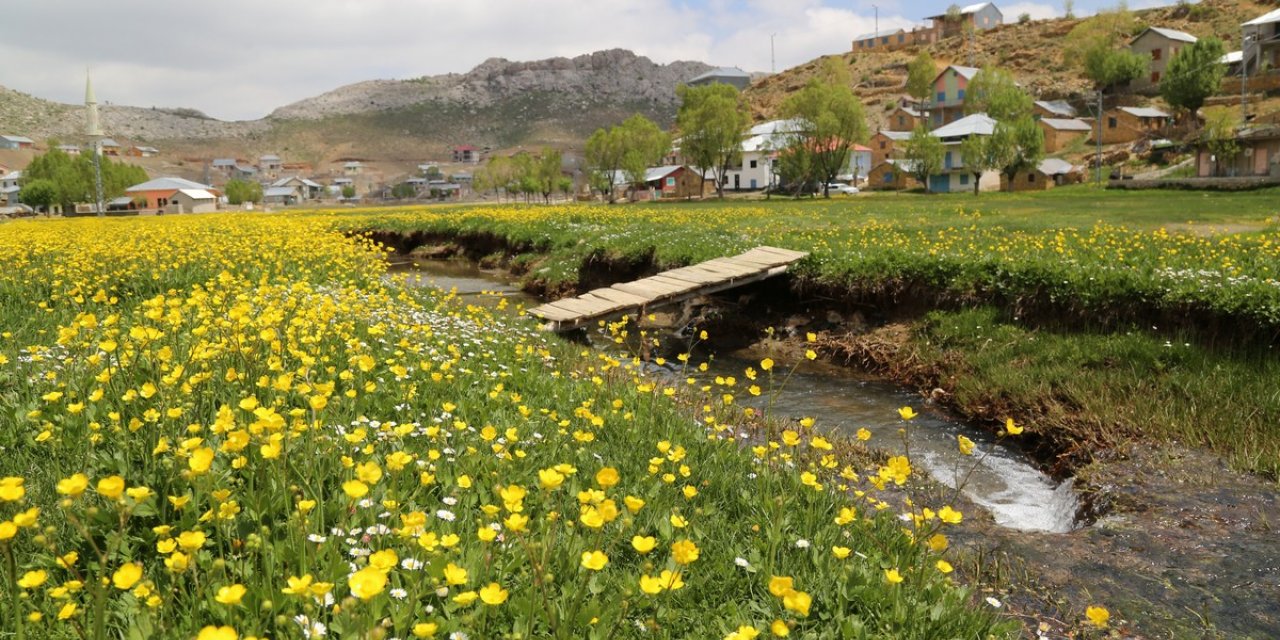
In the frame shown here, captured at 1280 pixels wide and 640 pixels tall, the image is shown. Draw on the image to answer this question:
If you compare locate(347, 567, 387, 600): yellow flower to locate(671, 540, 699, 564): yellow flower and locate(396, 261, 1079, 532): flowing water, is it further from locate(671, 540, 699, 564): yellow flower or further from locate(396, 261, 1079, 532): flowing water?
locate(396, 261, 1079, 532): flowing water

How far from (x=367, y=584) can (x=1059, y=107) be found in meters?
101

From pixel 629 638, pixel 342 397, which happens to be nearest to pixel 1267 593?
pixel 629 638

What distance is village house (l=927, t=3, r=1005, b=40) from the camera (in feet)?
493

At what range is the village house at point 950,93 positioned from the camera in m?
99.4

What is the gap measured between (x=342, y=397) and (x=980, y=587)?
177 inches

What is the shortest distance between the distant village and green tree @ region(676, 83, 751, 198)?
2.58 metres

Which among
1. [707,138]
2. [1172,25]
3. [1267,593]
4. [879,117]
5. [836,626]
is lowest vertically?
[1267,593]

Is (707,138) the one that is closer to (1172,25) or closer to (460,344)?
(460,344)

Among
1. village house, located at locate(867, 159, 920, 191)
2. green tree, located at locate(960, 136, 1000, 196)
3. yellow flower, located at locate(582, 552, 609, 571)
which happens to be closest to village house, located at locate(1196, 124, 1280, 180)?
green tree, located at locate(960, 136, 1000, 196)

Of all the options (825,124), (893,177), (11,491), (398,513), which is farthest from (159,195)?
(11,491)

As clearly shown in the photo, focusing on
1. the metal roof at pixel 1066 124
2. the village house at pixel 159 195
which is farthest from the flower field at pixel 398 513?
the village house at pixel 159 195

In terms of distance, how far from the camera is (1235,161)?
48.2 m

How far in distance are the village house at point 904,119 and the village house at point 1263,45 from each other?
1300 inches

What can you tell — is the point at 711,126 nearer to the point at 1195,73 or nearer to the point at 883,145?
the point at 883,145
